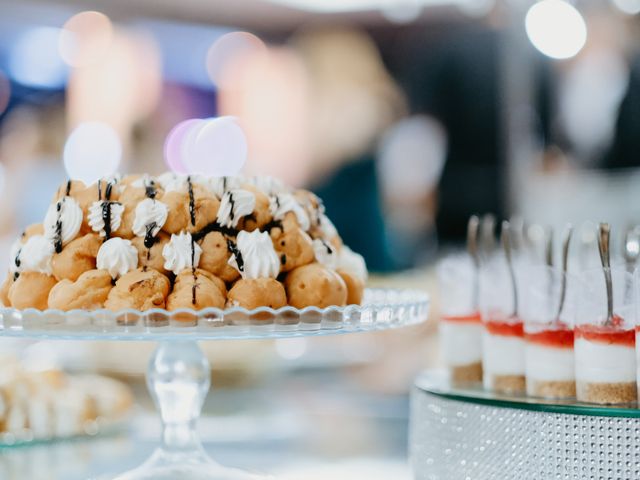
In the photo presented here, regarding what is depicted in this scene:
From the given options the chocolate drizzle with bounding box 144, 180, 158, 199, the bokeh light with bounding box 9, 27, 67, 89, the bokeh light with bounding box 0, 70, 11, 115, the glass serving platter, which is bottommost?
the glass serving platter

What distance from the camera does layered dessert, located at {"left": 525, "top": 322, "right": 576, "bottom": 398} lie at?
1.38 meters

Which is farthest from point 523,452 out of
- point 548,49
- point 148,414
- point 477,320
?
point 548,49

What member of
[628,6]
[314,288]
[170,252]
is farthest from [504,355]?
[628,6]

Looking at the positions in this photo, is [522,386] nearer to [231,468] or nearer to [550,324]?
[550,324]

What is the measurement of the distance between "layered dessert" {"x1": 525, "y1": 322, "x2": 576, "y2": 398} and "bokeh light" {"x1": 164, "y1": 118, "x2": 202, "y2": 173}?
4718 mm

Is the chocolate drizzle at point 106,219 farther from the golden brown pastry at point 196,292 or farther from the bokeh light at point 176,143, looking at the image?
the bokeh light at point 176,143

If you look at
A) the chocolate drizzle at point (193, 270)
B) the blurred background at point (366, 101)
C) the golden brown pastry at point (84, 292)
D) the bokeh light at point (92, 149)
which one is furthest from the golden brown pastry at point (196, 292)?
the bokeh light at point (92, 149)

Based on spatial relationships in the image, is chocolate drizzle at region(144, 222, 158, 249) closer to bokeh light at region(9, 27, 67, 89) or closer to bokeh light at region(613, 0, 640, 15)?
bokeh light at region(613, 0, 640, 15)

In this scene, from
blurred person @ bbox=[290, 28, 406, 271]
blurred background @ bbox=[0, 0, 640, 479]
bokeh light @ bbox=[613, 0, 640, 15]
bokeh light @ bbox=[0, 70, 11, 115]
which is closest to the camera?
bokeh light @ bbox=[613, 0, 640, 15]

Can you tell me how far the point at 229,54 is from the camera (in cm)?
632

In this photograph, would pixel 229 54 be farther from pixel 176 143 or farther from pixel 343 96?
pixel 343 96

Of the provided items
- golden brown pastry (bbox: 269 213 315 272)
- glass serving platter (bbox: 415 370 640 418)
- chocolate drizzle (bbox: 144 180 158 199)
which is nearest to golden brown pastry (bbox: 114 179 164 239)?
chocolate drizzle (bbox: 144 180 158 199)

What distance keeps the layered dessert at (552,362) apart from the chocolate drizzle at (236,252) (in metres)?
0.49

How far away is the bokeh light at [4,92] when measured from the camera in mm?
5441
